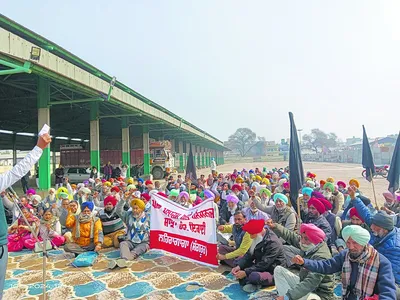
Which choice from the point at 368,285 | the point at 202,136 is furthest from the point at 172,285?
the point at 202,136

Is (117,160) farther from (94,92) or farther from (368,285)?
(368,285)

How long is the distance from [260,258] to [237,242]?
608mm

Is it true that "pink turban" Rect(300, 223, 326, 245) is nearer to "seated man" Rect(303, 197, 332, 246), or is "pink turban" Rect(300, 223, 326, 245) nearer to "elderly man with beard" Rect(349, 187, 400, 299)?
"elderly man with beard" Rect(349, 187, 400, 299)

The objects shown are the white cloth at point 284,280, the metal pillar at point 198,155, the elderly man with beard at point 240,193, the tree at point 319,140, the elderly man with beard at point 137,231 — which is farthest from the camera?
the tree at point 319,140

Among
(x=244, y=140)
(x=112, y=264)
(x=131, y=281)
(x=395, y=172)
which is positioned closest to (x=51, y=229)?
(x=112, y=264)

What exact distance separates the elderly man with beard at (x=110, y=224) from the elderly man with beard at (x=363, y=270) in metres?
4.42

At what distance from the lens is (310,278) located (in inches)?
126

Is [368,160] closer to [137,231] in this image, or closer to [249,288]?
[249,288]

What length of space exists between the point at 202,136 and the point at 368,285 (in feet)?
116

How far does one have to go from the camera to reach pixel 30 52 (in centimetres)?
834

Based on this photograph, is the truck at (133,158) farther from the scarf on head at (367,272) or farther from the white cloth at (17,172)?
the white cloth at (17,172)

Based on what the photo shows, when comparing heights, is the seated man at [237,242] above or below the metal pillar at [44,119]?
below

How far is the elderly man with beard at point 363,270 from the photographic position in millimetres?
2664

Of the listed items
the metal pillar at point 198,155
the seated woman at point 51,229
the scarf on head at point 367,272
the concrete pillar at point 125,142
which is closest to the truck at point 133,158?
the concrete pillar at point 125,142
